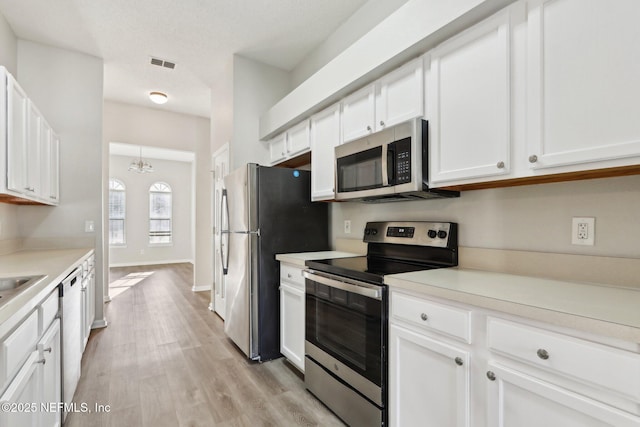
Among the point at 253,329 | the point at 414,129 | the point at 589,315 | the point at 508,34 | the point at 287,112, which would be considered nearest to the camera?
the point at 589,315

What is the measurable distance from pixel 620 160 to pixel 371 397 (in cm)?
144

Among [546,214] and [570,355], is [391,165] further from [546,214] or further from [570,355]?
[570,355]

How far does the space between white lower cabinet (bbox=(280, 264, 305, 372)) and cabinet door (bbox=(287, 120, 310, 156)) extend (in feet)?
3.60

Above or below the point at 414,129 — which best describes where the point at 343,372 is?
below

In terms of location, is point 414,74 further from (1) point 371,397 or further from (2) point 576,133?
(1) point 371,397

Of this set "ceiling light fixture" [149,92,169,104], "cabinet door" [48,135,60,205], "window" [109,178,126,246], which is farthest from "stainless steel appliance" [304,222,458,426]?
"window" [109,178,126,246]

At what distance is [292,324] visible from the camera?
96.3 inches

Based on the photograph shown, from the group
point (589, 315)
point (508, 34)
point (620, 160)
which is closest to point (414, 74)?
point (508, 34)

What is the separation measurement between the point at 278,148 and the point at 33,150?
2.02 metres

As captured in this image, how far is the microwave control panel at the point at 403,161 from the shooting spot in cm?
174

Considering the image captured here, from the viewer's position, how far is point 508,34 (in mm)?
1339

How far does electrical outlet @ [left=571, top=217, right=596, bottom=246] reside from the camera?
52.5 inches

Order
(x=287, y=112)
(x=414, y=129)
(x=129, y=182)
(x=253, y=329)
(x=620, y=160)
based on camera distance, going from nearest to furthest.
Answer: (x=620, y=160) → (x=414, y=129) → (x=253, y=329) → (x=287, y=112) → (x=129, y=182)

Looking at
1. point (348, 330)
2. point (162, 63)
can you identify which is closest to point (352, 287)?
point (348, 330)
